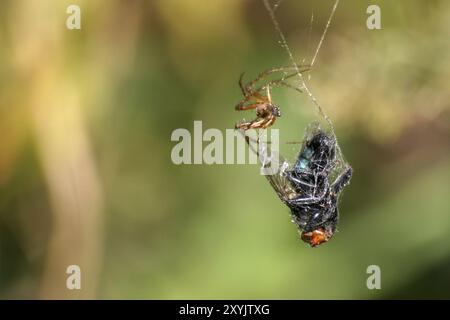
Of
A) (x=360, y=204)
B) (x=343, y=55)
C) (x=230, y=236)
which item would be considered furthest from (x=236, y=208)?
(x=343, y=55)

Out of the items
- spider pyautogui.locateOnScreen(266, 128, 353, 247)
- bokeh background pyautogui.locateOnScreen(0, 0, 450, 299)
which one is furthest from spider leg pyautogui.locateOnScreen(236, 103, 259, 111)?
spider pyautogui.locateOnScreen(266, 128, 353, 247)

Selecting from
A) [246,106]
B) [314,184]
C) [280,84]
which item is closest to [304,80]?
[280,84]

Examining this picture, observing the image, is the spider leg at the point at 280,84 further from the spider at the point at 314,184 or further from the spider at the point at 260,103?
the spider at the point at 314,184

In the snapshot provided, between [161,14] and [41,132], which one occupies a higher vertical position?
[161,14]

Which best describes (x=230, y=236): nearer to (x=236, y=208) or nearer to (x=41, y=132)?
(x=236, y=208)

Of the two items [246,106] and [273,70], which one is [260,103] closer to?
[246,106]

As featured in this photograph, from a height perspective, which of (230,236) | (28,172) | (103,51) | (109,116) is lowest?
(230,236)
